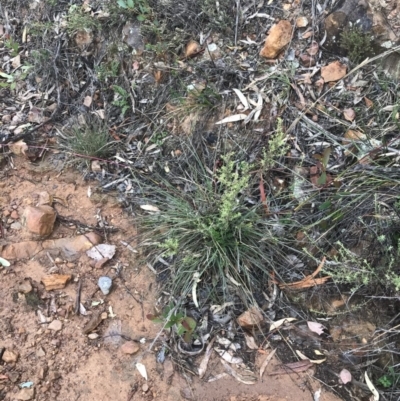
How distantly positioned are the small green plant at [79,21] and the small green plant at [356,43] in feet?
5.94

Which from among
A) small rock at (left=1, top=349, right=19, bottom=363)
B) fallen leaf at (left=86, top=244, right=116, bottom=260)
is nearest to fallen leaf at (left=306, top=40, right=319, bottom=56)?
fallen leaf at (left=86, top=244, right=116, bottom=260)

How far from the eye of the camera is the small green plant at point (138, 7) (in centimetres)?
338

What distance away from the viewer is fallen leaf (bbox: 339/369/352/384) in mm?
2455

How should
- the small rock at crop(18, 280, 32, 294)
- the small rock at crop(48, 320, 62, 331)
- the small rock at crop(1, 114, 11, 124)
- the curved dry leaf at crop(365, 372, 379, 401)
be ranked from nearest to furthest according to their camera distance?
1. the curved dry leaf at crop(365, 372, 379, 401)
2. the small rock at crop(48, 320, 62, 331)
3. the small rock at crop(18, 280, 32, 294)
4. the small rock at crop(1, 114, 11, 124)

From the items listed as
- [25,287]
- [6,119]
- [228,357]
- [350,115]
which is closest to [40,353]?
[25,287]

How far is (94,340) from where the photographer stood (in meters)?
2.76

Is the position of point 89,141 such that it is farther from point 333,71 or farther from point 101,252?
point 333,71

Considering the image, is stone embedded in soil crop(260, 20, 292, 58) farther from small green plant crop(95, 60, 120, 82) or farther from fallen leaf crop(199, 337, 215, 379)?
fallen leaf crop(199, 337, 215, 379)


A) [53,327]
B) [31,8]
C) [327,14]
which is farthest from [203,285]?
[31,8]

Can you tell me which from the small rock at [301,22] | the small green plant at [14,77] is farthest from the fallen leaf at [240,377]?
the small green plant at [14,77]

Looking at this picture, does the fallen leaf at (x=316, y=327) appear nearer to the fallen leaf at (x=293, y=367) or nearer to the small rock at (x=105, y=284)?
the fallen leaf at (x=293, y=367)

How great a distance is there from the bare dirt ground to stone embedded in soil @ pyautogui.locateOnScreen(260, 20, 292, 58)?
4.69 feet

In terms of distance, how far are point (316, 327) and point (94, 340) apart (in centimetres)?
123

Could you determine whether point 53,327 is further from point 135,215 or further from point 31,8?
point 31,8
